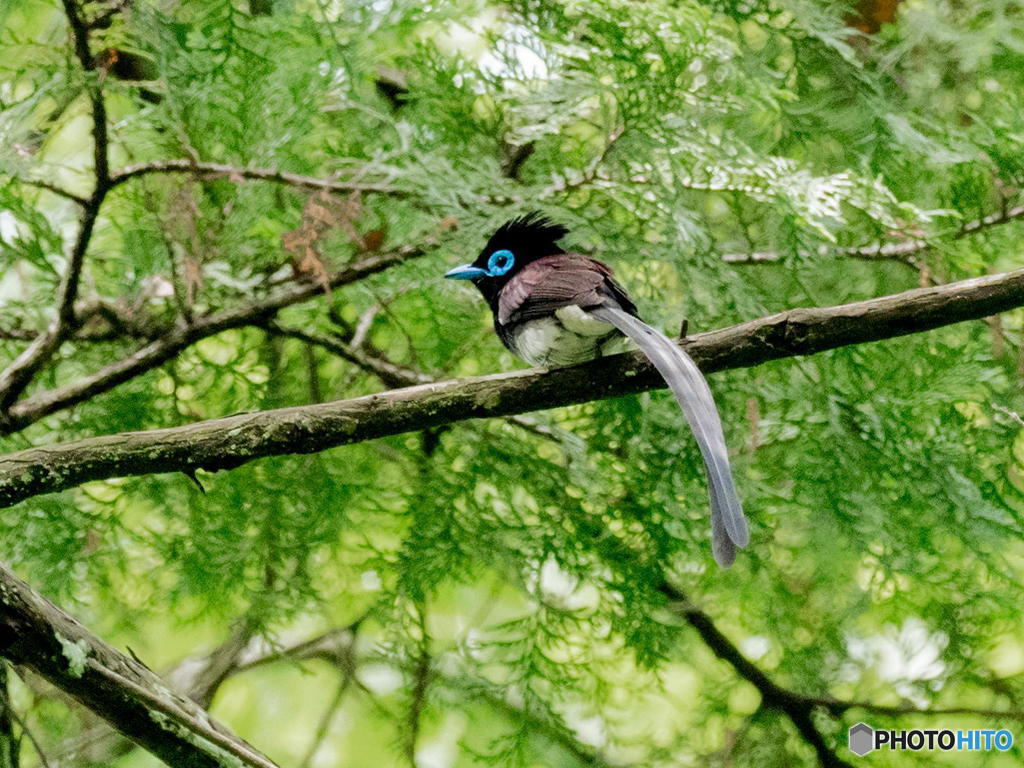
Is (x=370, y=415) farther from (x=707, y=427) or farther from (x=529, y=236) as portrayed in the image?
(x=529, y=236)

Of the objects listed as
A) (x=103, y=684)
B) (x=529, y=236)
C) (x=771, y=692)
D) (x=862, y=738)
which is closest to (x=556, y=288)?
(x=529, y=236)

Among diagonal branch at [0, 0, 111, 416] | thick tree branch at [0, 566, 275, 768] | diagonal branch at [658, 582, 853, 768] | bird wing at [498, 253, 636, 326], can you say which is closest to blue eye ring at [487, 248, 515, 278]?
bird wing at [498, 253, 636, 326]

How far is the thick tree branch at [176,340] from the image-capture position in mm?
2559

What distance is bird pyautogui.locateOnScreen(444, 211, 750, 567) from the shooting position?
1763mm

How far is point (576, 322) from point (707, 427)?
466mm

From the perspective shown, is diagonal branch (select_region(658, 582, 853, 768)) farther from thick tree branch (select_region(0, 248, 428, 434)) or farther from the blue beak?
thick tree branch (select_region(0, 248, 428, 434))

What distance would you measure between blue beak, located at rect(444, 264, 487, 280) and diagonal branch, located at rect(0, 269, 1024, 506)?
2.34 feet

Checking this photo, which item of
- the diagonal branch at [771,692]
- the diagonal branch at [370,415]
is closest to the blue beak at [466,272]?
the diagonal branch at [370,415]

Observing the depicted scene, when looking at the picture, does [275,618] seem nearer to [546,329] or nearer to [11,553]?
[11,553]

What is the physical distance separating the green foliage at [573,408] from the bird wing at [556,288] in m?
0.14

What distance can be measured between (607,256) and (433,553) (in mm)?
870

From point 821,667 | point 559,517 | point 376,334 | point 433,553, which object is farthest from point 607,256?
point 821,667

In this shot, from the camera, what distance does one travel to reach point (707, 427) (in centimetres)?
183

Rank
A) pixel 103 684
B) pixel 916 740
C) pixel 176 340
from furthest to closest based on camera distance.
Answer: pixel 916 740 < pixel 176 340 < pixel 103 684
